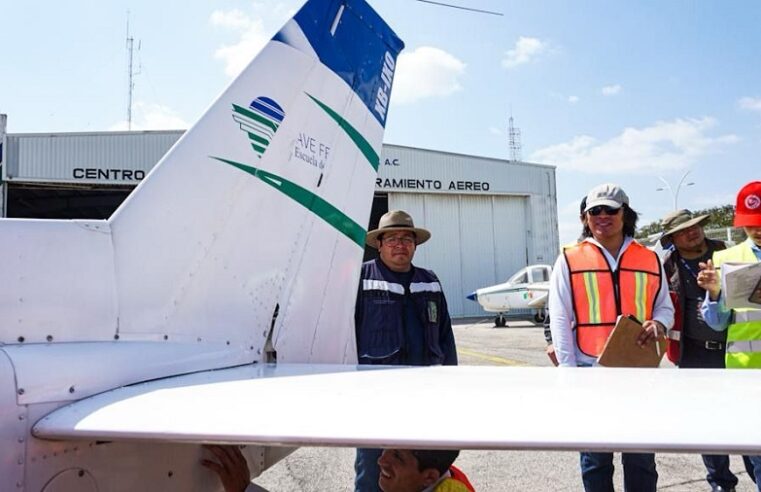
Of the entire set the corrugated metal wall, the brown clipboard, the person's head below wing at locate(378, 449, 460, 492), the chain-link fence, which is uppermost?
the corrugated metal wall

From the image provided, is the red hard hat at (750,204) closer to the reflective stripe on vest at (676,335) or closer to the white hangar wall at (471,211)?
the reflective stripe on vest at (676,335)

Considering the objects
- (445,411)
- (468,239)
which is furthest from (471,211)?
(445,411)

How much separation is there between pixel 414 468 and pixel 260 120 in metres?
1.42

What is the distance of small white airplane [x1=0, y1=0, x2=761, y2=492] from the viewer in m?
1.10

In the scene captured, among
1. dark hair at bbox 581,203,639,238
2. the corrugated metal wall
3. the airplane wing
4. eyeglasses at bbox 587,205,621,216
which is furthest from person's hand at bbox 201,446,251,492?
the corrugated metal wall

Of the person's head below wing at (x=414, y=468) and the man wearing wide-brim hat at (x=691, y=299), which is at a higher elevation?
the man wearing wide-brim hat at (x=691, y=299)

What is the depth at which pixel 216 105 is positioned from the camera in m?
2.09

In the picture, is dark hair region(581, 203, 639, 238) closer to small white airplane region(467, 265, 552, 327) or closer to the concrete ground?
the concrete ground

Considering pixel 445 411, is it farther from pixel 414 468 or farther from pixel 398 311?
pixel 398 311

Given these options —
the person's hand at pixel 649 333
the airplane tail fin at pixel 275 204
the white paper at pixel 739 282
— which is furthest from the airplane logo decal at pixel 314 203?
the white paper at pixel 739 282

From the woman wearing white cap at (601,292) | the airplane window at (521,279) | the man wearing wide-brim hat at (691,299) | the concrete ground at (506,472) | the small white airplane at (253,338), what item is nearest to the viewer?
the small white airplane at (253,338)

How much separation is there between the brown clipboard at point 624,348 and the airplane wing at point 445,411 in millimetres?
832

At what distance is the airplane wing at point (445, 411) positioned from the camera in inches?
39.0

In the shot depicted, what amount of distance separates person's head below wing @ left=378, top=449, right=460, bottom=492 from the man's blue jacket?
1.03 m
